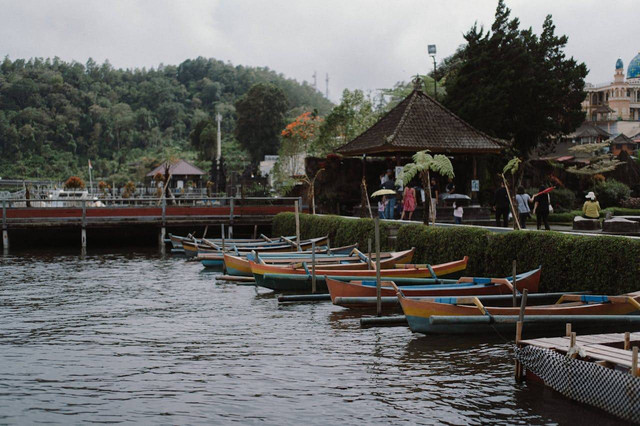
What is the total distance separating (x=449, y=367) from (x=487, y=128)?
1171 inches

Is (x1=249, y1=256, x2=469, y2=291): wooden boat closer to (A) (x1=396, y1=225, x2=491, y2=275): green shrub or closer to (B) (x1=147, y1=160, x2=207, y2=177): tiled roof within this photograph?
(A) (x1=396, y1=225, x2=491, y2=275): green shrub

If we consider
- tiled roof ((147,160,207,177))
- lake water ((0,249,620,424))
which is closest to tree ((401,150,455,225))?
lake water ((0,249,620,424))

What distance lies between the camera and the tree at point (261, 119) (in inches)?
3342

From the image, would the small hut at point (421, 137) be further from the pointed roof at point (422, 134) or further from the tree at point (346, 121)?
the tree at point (346, 121)

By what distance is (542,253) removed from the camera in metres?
17.7

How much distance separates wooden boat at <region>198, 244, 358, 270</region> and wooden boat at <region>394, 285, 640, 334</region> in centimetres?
908

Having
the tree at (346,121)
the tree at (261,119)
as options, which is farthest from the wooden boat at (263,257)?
the tree at (261,119)

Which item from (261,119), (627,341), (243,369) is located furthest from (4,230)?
(261,119)

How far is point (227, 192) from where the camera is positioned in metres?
49.6

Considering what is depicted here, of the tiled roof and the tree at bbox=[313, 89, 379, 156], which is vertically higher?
the tree at bbox=[313, 89, 379, 156]

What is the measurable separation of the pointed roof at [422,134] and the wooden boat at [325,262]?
9799 millimetres

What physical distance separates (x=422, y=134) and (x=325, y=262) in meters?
12.1

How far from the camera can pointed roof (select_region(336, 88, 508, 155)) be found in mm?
31438

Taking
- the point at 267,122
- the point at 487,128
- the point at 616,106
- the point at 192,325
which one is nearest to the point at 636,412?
the point at 192,325
